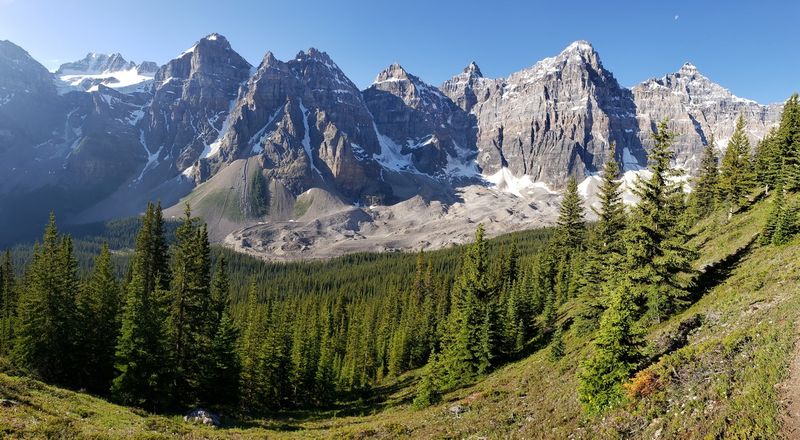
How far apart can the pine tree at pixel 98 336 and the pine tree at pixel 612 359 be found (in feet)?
130

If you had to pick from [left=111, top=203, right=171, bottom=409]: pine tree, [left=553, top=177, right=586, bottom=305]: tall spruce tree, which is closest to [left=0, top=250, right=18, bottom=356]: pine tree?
[left=111, top=203, right=171, bottom=409]: pine tree

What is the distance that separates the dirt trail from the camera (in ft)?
36.3

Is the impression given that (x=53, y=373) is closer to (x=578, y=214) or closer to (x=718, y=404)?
(x=718, y=404)

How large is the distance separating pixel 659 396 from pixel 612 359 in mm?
2452

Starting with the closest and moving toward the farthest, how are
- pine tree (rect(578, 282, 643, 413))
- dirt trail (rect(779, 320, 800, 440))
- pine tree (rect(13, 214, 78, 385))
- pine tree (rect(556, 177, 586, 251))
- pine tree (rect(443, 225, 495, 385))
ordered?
dirt trail (rect(779, 320, 800, 440)) < pine tree (rect(578, 282, 643, 413)) < pine tree (rect(13, 214, 78, 385)) < pine tree (rect(443, 225, 495, 385)) < pine tree (rect(556, 177, 586, 251))

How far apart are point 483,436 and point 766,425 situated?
11621 mm

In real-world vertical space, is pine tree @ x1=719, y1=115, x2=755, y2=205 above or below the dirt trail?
above

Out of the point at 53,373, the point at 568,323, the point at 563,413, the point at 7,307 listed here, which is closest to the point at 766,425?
Answer: the point at 563,413

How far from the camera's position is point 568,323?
1658 inches

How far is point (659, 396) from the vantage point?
15523 millimetres

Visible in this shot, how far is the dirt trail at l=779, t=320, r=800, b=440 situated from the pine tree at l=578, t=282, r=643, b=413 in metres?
5.00

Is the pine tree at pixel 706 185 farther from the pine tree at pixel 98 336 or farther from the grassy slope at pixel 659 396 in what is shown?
the pine tree at pixel 98 336

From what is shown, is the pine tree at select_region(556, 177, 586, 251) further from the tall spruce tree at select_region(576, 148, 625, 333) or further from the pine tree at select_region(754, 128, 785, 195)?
the pine tree at select_region(754, 128, 785, 195)

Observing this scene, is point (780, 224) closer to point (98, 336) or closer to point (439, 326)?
point (439, 326)
